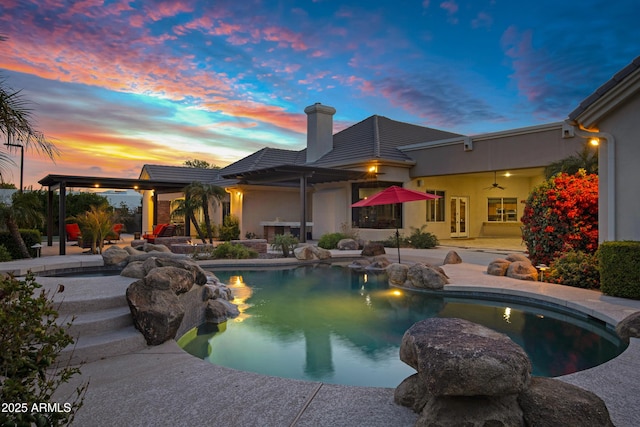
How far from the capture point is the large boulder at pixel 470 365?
9.02ft

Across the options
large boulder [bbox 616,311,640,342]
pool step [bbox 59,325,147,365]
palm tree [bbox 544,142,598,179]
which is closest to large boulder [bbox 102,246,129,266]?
pool step [bbox 59,325,147,365]

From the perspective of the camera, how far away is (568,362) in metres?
5.48

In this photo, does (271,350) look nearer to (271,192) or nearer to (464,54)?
(464,54)

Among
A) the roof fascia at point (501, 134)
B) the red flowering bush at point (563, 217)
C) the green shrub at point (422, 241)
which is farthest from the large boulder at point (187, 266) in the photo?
the roof fascia at point (501, 134)

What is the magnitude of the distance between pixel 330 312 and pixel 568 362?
160 inches

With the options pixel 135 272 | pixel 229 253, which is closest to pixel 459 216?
pixel 229 253

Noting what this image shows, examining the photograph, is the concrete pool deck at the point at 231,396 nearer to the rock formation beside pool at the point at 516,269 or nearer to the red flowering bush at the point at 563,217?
the rock formation beside pool at the point at 516,269

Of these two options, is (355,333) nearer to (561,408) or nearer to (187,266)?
(187,266)

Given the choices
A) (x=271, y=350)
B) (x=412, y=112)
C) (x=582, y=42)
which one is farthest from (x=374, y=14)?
(x=271, y=350)

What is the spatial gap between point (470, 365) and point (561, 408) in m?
0.71

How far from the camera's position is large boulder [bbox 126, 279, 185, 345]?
5196 mm

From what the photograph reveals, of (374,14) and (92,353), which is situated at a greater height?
(374,14)

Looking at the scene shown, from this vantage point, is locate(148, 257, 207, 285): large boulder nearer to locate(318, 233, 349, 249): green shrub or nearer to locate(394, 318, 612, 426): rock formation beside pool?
locate(394, 318, 612, 426): rock formation beside pool

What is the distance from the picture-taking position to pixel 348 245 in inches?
688
